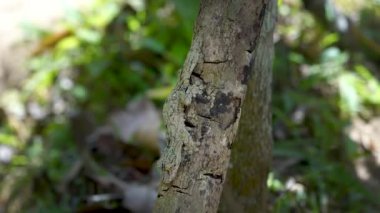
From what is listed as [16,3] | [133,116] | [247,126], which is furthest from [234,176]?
[16,3]

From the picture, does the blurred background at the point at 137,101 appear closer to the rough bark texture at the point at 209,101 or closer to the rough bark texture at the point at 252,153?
the rough bark texture at the point at 252,153

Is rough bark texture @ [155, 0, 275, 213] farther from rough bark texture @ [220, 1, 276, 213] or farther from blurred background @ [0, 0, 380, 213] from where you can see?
blurred background @ [0, 0, 380, 213]

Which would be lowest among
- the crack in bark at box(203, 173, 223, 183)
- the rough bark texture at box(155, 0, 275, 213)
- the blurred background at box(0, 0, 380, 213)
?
the crack in bark at box(203, 173, 223, 183)

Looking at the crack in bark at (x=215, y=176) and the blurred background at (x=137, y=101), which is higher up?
the blurred background at (x=137, y=101)

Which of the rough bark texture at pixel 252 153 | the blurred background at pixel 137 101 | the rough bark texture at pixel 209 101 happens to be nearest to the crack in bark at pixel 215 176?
the rough bark texture at pixel 209 101

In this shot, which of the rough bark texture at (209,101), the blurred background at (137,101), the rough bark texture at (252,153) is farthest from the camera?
the blurred background at (137,101)

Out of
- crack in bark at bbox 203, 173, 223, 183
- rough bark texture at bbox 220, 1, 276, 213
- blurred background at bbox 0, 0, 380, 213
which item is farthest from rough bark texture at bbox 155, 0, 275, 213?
blurred background at bbox 0, 0, 380, 213

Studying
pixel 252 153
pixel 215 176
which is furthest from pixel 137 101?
pixel 215 176
